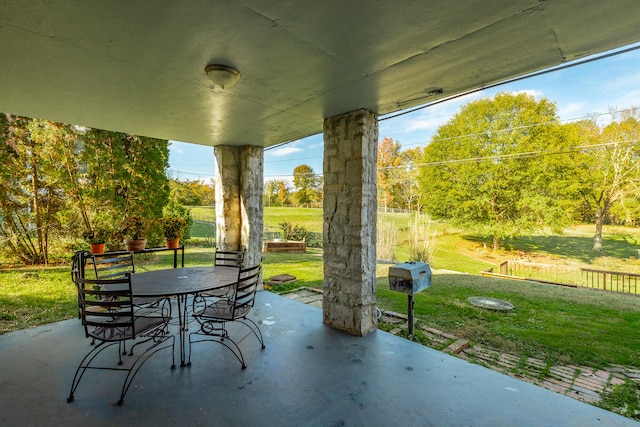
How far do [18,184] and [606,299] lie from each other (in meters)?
11.1

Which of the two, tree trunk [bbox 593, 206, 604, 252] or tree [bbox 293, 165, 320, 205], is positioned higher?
tree [bbox 293, 165, 320, 205]

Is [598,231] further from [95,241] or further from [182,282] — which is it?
[95,241]

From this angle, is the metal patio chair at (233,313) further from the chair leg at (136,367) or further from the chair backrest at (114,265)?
the chair backrest at (114,265)

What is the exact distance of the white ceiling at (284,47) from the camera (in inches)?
→ 52.7

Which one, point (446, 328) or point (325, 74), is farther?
point (446, 328)

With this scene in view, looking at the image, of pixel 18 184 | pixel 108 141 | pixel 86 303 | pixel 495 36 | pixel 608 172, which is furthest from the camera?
pixel 608 172

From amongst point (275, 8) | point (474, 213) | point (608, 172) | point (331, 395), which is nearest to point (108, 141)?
point (275, 8)

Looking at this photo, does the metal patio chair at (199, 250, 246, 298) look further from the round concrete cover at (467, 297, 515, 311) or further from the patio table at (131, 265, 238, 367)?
the round concrete cover at (467, 297, 515, 311)

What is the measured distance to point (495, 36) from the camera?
5.17 ft

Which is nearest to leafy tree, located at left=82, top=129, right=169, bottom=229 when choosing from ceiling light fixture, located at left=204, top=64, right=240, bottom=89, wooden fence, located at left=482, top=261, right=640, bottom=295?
ceiling light fixture, located at left=204, top=64, right=240, bottom=89

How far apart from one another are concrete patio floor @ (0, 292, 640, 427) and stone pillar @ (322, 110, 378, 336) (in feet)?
1.23

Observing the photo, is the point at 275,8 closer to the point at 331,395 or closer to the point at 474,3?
the point at 474,3

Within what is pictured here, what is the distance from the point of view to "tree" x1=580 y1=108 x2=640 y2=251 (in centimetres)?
758

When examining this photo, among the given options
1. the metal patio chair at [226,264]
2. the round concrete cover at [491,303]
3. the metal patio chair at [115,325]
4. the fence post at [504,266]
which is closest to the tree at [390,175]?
the fence post at [504,266]
